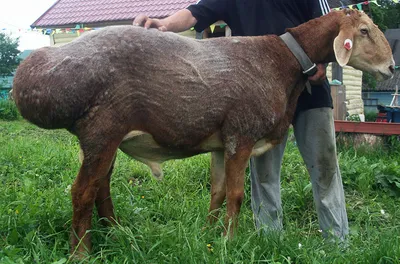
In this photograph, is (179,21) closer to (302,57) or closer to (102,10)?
(302,57)

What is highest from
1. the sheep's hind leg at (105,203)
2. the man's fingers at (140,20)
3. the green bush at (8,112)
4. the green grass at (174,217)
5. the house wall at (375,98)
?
the man's fingers at (140,20)

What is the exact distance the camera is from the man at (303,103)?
395cm

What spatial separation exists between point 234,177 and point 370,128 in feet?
17.6

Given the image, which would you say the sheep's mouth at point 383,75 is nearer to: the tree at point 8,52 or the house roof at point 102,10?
the house roof at point 102,10

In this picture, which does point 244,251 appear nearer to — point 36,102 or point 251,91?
point 251,91

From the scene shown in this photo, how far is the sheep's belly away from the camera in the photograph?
3129 mm

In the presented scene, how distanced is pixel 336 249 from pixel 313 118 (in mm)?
1188

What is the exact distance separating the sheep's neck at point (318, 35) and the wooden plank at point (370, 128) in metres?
4.75

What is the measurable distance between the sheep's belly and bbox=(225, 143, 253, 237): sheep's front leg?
0.49 feet

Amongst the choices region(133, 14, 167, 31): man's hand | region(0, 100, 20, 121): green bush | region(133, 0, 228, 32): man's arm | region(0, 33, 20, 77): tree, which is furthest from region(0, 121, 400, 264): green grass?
region(0, 33, 20, 77): tree

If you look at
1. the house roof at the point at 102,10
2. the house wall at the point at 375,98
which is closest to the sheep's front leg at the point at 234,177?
the house roof at the point at 102,10

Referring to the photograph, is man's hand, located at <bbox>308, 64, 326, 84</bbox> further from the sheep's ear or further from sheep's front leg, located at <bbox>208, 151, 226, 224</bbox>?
sheep's front leg, located at <bbox>208, 151, 226, 224</bbox>

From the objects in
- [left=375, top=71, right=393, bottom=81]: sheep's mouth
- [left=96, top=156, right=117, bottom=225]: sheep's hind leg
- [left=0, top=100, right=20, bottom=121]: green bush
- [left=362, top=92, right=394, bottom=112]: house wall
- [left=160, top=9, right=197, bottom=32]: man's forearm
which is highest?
[left=160, top=9, right=197, bottom=32]: man's forearm

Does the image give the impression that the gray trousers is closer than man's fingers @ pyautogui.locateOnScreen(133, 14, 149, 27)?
No
